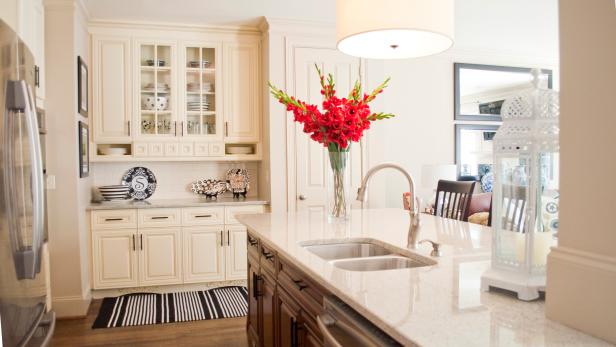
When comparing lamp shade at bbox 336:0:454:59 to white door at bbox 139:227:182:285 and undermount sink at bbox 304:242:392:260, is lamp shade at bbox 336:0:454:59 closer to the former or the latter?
undermount sink at bbox 304:242:392:260

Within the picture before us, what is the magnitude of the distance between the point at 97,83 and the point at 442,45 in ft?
11.7

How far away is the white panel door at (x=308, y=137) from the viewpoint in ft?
15.7

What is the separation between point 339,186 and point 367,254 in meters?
0.67

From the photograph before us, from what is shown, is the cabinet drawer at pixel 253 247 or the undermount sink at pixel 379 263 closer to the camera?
the undermount sink at pixel 379 263

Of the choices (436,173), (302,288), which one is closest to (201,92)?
(436,173)

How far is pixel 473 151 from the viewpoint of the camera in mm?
6121

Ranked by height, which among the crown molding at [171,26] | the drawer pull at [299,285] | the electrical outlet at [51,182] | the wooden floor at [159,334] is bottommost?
the wooden floor at [159,334]

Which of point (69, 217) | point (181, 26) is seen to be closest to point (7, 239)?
point (69, 217)

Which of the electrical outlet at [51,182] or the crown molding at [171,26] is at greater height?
the crown molding at [171,26]

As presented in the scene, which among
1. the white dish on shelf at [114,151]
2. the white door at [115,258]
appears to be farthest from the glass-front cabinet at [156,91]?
the white door at [115,258]

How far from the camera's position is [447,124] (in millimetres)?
6035

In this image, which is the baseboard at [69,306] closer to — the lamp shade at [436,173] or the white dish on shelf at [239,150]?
the white dish on shelf at [239,150]

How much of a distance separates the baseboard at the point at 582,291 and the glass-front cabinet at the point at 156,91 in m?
4.26

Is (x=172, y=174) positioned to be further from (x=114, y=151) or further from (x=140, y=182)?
(x=114, y=151)
